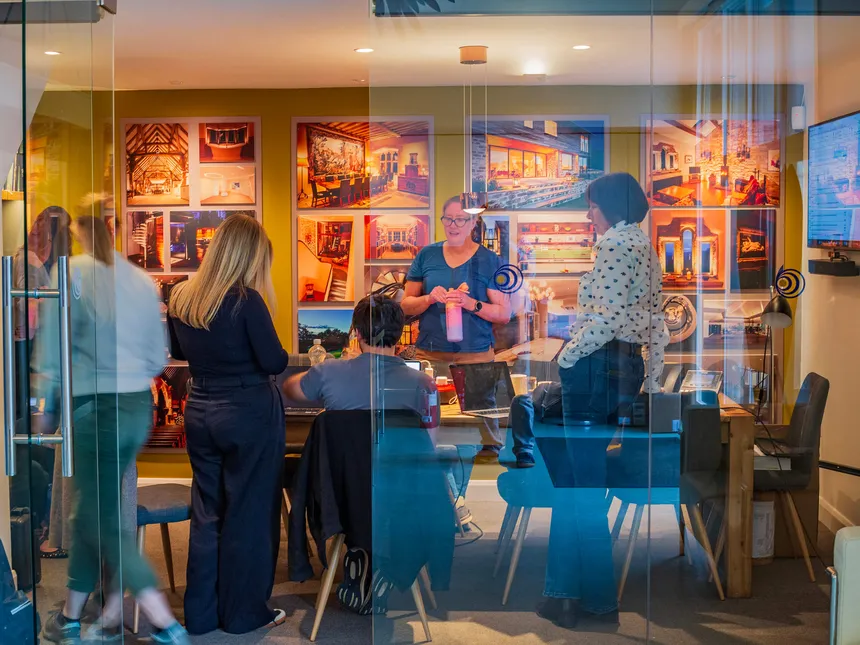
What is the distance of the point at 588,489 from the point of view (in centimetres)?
324

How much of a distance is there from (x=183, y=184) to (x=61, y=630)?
3.97 metres

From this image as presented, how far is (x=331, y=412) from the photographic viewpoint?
3.67 metres

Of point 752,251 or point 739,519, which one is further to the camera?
point 739,519

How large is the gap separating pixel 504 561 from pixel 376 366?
2.51ft

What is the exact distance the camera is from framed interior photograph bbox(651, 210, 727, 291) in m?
3.17

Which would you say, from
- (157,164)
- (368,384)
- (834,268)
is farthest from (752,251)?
(157,164)

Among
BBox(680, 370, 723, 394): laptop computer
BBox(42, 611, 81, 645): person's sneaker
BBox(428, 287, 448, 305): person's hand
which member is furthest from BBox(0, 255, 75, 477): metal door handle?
BBox(680, 370, 723, 394): laptop computer

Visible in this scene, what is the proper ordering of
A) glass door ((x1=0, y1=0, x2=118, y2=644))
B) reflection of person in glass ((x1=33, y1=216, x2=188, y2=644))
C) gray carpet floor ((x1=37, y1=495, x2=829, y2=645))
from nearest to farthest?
glass door ((x1=0, y1=0, x2=118, y2=644)), reflection of person in glass ((x1=33, y1=216, x2=188, y2=644)), gray carpet floor ((x1=37, y1=495, x2=829, y2=645))

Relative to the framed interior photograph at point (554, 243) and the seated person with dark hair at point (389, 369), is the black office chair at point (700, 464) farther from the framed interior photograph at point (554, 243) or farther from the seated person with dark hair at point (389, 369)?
the seated person with dark hair at point (389, 369)

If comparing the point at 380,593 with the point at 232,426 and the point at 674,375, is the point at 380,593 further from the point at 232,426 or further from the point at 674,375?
the point at 674,375

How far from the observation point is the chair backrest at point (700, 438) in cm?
322

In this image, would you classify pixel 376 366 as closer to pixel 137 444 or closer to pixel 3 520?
pixel 137 444

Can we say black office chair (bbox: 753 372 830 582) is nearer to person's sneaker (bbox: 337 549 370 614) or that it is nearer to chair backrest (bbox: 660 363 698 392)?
chair backrest (bbox: 660 363 698 392)

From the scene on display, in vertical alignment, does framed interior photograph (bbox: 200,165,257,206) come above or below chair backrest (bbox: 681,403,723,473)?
above
